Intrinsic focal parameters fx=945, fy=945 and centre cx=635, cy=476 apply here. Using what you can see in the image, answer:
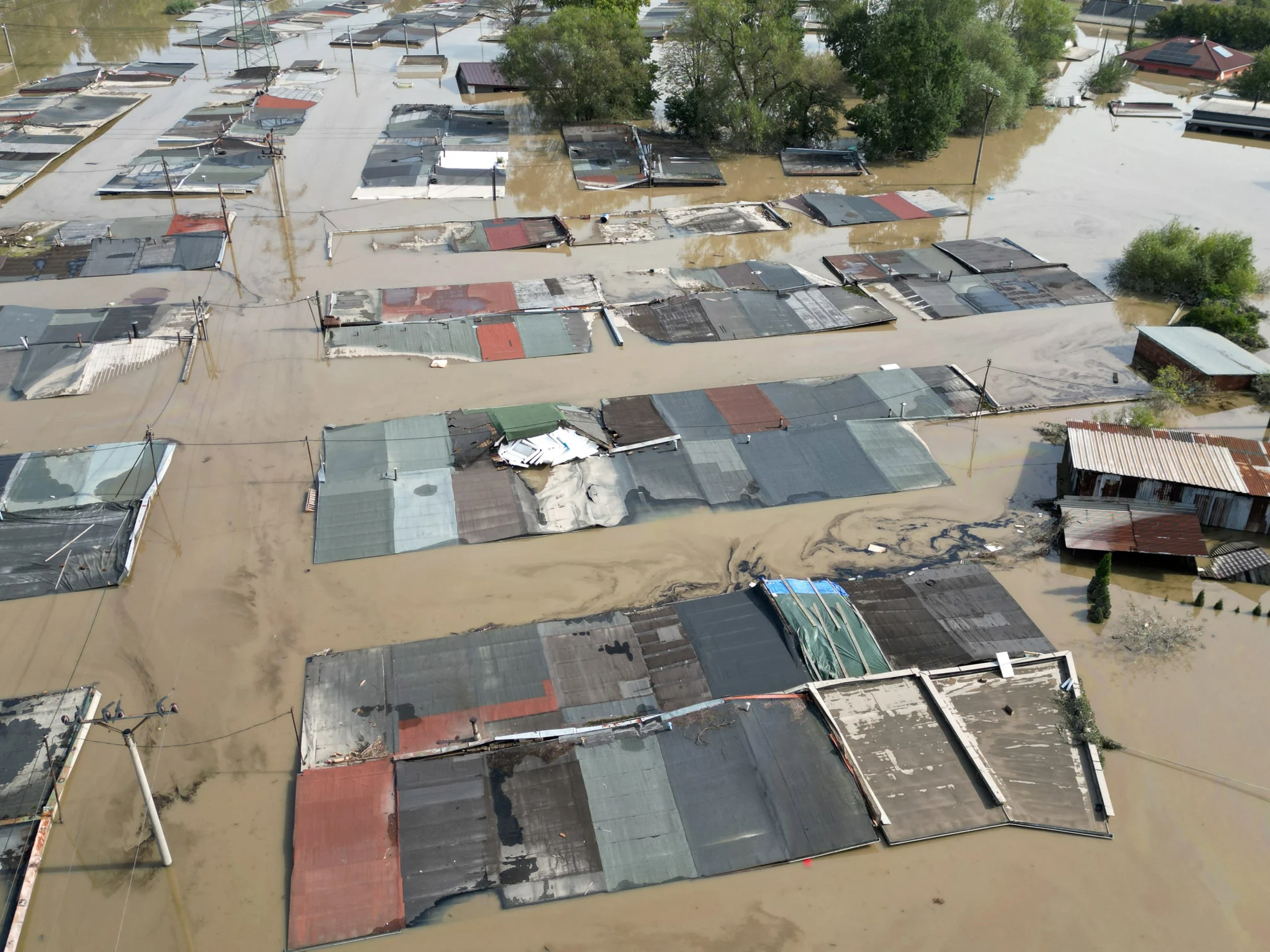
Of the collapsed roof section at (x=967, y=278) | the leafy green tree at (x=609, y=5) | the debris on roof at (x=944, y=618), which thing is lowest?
the debris on roof at (x=944, y=618)

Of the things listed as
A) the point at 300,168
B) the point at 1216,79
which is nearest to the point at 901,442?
the point at 300,168

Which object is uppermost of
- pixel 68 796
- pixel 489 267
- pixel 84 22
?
pixel 84 22

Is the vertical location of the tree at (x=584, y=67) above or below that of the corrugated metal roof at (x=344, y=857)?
above

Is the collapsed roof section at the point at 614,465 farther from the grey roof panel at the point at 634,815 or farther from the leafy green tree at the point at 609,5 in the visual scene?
the leafy green tree at the point at 609,5

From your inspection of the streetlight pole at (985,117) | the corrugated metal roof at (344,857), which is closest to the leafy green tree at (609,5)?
the streetlight pole at (985,117)

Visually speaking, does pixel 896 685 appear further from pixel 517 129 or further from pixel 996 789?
pixel 517 129

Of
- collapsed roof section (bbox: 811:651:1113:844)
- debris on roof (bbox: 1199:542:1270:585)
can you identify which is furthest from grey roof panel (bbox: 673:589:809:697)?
debris on roof (bbox: 1199:542:1270:585)

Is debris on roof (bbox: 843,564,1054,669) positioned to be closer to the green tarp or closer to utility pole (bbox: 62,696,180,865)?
the green tarp
